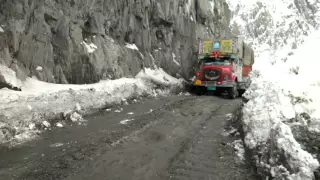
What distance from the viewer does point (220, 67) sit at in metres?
16.6

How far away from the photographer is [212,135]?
7.15 metres

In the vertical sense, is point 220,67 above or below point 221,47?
below

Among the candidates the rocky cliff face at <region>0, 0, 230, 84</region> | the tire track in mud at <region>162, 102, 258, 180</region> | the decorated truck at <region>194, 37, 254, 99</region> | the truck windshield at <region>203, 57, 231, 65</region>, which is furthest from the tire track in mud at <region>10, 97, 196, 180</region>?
the truck windshield at <region>203, 57, 231, 65</region>

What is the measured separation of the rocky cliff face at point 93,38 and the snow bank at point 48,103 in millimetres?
885

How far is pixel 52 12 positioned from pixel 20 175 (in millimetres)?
7733

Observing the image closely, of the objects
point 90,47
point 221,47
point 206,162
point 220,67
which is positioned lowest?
point 206,162

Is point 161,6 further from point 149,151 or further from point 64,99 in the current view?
point 149,151

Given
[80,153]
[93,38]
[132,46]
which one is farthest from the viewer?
[132,46]

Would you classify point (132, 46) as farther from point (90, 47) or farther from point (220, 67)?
point (220, 67)

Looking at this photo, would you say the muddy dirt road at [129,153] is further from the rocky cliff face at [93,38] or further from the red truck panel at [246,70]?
the red truck panel at [246,70]

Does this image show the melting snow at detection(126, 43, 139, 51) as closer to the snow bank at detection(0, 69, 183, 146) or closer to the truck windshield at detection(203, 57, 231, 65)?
the snow bank at detection(0, 69, 183, 146)

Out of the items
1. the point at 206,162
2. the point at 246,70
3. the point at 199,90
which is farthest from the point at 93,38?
the point at 246,70

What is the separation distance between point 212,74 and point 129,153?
12.0 meters

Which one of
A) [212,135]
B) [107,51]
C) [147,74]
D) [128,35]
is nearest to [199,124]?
[212,135]
